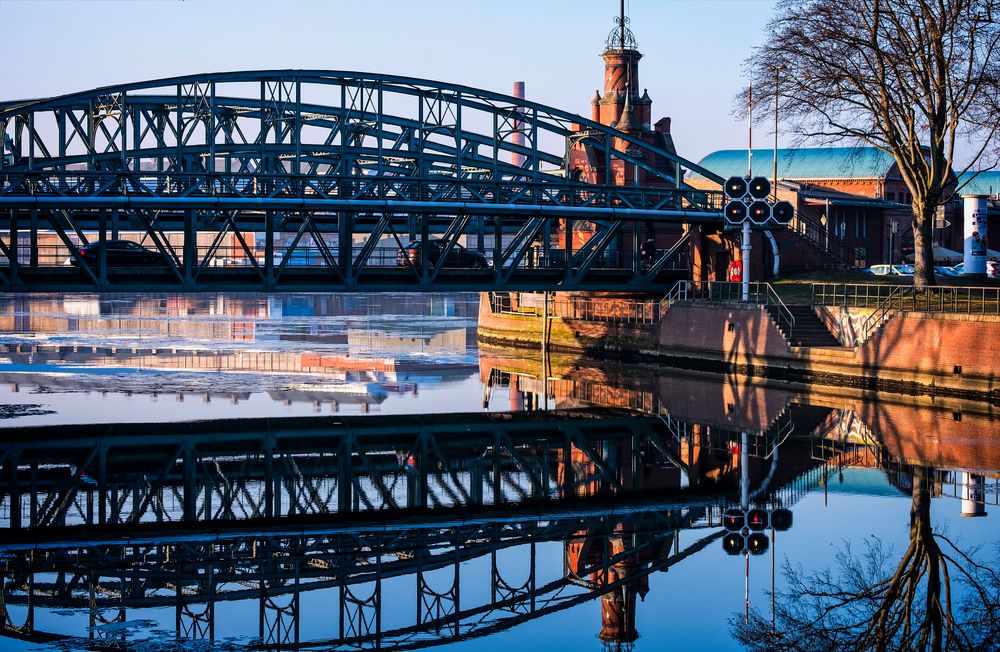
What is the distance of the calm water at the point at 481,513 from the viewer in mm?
20625

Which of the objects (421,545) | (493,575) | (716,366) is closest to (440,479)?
(421,545)

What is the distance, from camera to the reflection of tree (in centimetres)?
1964

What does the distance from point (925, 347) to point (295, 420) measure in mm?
22390

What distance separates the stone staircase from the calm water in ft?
13.6

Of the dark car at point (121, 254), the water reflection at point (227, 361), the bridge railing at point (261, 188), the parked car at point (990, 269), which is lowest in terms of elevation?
the water reflection at point (227, 361)

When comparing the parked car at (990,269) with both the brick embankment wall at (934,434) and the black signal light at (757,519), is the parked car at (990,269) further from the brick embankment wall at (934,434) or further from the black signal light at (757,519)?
the black signal light at (757,519)

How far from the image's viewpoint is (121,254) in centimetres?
6041

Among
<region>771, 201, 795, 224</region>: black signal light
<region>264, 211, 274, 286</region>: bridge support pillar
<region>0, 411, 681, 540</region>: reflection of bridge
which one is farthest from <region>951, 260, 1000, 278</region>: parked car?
<region>264, 211, 274, 286</region>: bridge support pillar

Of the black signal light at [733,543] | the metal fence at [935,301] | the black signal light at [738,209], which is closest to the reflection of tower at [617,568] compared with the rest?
the black signal light at [733,543]

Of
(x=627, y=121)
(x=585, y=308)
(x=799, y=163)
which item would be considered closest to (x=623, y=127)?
(x=627, y=121)

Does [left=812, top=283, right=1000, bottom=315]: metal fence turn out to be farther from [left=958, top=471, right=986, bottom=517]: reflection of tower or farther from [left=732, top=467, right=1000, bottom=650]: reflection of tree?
[left=732, top=467, right=1000, bottom=650]: reflection of tree

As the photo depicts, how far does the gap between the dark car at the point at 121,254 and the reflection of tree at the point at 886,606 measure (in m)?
41.8

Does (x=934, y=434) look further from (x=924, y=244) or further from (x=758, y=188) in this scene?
(x=758, y=188)

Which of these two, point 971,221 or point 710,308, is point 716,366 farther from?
point 971,221
